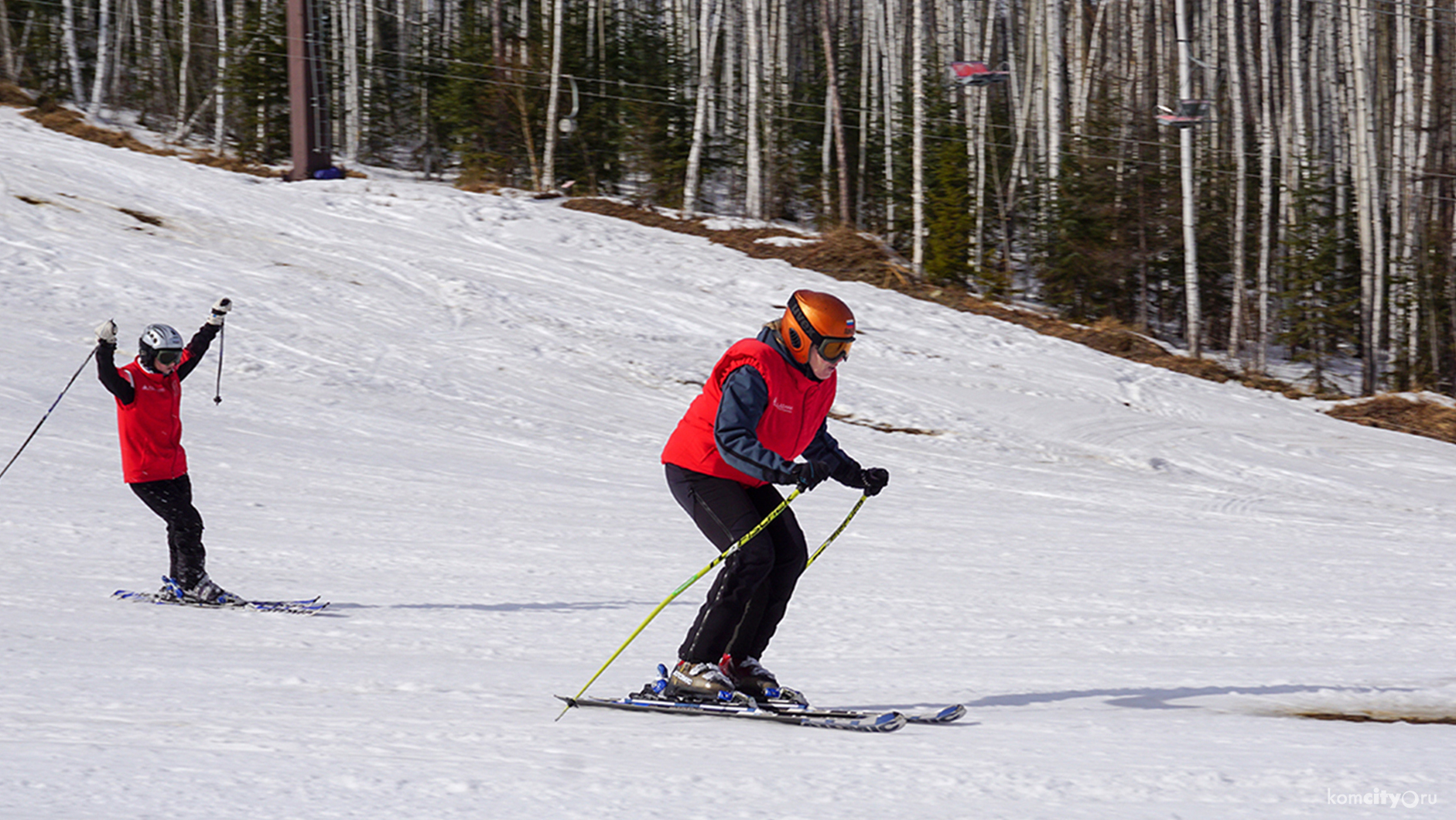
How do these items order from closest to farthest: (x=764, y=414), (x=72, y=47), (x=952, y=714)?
(x=764, y=414) → (x=952, y=714) → (x=72, y=47)

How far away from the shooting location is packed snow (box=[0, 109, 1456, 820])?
3.57 meters

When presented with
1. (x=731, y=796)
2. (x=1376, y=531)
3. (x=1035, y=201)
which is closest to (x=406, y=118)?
(x=1035, y=201)

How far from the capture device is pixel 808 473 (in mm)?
4043

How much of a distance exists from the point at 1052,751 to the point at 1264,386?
52.6ft

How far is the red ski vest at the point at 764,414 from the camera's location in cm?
420

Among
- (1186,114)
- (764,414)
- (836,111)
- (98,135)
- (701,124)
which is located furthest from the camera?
(701,124)

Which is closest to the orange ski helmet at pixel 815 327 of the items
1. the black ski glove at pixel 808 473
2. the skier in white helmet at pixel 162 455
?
the black ski glove at pixel 808 473

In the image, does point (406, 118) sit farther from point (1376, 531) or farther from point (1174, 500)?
point (1376, 531)

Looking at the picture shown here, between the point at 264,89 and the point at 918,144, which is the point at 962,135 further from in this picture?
the point at 264,89

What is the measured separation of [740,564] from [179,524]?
4.02 meters

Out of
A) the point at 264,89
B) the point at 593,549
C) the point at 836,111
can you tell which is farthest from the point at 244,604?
the point at 264,89

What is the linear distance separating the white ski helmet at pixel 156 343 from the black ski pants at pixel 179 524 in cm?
69

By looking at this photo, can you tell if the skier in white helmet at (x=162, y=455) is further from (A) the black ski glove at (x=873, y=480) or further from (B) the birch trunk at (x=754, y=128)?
(B) the birch trunk at (x=754, y=128)

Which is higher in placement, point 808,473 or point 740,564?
point 808,473
